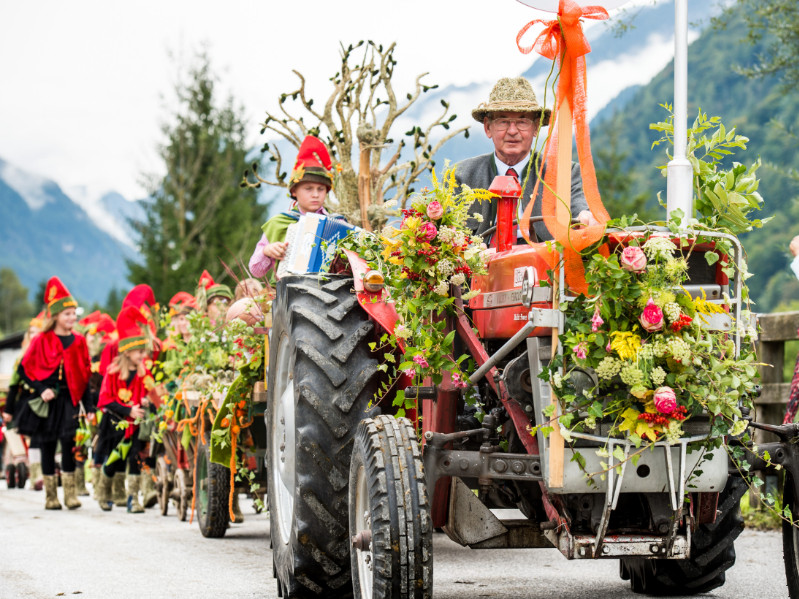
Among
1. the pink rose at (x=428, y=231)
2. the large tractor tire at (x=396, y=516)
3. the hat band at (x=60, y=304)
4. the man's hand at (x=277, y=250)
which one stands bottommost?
the large tractor tire at (x=396, y=516)

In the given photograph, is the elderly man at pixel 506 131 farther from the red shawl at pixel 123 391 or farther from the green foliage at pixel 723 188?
the red shawl at pixel 123 391

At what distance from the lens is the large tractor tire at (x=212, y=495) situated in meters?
8.88

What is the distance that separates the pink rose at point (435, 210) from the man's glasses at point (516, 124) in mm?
1772

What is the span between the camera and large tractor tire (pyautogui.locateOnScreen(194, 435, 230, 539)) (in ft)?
29.1

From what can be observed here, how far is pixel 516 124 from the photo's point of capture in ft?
21.5

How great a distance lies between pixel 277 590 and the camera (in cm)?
606

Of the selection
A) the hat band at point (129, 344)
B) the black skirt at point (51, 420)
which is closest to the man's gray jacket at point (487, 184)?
the hat band at point (129, 344)

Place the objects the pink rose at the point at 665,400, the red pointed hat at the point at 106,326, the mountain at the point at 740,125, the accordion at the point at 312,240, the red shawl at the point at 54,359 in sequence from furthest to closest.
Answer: the mountain at the point at 740,125
the red pointed hat at the point at 106,326
the red shawl at the point at 54,359
the accordion at the point at 312,240
the pink rose at the point at 665,400

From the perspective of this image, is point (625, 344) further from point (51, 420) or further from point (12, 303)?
point (12, 303)

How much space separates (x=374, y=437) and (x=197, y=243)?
34105 millimetres

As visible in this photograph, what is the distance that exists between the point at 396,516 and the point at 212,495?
4.93 m

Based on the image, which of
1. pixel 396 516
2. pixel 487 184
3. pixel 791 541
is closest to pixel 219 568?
pixel 487 184

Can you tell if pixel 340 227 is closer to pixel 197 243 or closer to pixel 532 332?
pixel 532 332

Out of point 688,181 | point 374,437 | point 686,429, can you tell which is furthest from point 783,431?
point 374,437
